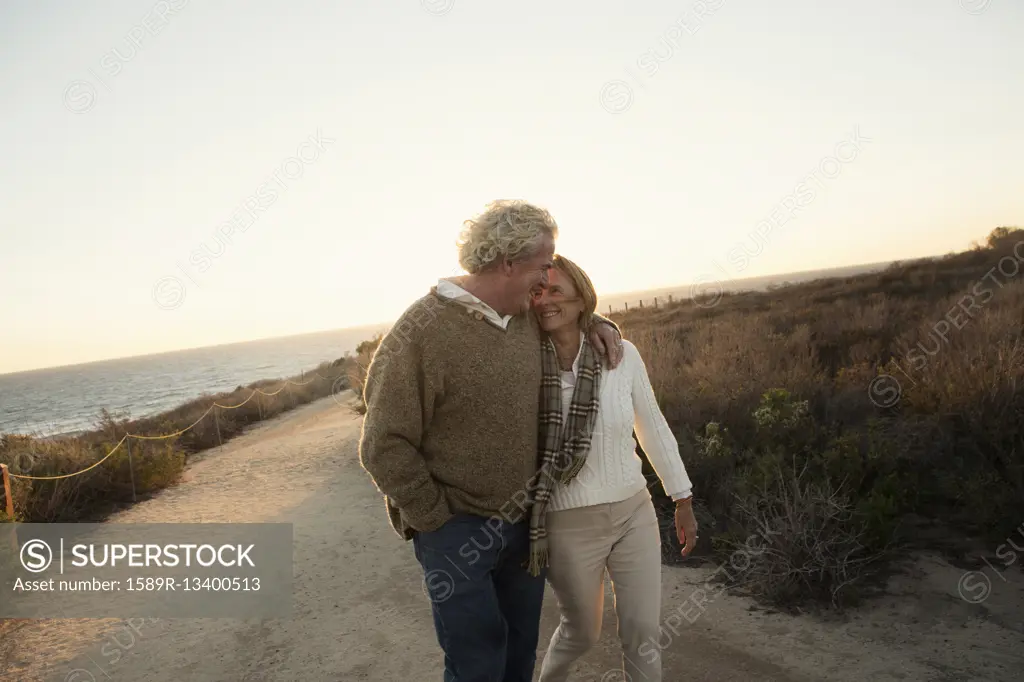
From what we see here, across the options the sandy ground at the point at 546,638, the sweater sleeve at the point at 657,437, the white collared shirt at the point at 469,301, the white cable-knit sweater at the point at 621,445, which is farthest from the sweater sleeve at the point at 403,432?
the sandy ground at the point at 546,638

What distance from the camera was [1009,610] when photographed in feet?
12.3

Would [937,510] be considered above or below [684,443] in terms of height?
below

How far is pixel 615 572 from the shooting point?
2510mm

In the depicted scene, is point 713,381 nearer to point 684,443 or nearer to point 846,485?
point 684,443

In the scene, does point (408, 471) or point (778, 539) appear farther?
point (778, 539)

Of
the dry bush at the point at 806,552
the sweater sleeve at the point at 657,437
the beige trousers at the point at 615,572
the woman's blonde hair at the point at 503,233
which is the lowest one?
the dry bush at the point at 806,552

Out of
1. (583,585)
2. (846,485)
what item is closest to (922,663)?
(846,485)

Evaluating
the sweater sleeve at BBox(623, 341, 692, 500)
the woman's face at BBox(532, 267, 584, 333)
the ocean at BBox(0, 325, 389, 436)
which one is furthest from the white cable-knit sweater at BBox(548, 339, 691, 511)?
the ocean at BBox(0, 325, 389, 436)

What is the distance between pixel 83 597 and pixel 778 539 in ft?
17.9

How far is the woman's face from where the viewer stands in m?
2.48

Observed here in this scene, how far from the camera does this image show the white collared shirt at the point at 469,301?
220cm

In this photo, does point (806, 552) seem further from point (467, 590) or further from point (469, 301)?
point (469, 301)

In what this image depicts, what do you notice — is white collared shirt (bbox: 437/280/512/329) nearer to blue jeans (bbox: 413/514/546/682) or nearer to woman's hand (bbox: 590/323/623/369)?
woman's hand (bbox: 590/323/623/369)

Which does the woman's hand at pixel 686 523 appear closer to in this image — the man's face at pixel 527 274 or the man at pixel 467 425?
the man at pixel 467 425
